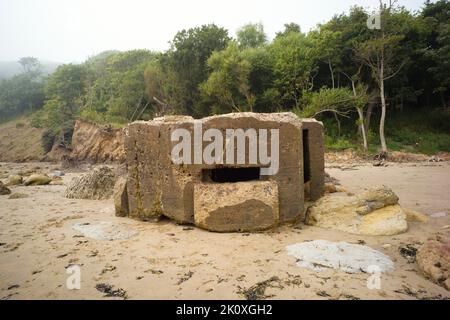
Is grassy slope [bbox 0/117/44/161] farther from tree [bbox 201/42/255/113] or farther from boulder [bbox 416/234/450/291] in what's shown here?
boulder [bbox 416/234/450/291]

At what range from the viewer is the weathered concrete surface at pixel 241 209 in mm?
4047

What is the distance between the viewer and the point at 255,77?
70.2 ft

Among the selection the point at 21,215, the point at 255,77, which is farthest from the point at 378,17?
the point at 21,215

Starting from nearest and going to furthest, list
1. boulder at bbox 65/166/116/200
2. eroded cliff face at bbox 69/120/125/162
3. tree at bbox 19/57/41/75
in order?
boulder at bbox 65/166/116/200, eroded cliff face at bbox 69/120/125/162, tree at bbox 19/57/41/75

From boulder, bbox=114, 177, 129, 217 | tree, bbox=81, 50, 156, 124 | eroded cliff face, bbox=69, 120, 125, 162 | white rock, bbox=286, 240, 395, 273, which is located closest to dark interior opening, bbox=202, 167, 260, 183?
boulder, bbox=114, 177, 129, 217

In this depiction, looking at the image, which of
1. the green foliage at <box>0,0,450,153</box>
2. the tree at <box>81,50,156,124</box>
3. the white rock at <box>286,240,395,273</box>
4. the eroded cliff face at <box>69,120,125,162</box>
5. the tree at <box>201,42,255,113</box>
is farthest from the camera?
the tree at <box>81,50,156,124</box>

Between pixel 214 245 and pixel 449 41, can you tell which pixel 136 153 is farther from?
pixel 449 41

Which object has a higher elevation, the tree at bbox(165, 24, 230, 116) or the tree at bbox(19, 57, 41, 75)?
the tree at bbox(19, 57, 41, 75)

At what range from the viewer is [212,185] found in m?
4.18

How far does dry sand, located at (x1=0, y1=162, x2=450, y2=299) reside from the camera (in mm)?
2506

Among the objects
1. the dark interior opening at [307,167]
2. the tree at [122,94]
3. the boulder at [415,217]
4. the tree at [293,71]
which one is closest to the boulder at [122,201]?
the dark interior opening at [307,167]

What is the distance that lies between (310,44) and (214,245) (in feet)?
70.7

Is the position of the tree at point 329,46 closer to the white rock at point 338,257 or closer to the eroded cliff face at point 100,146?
the eroded cliff face at point 100,146

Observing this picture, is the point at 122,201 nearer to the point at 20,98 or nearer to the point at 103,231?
the point at 103,231
